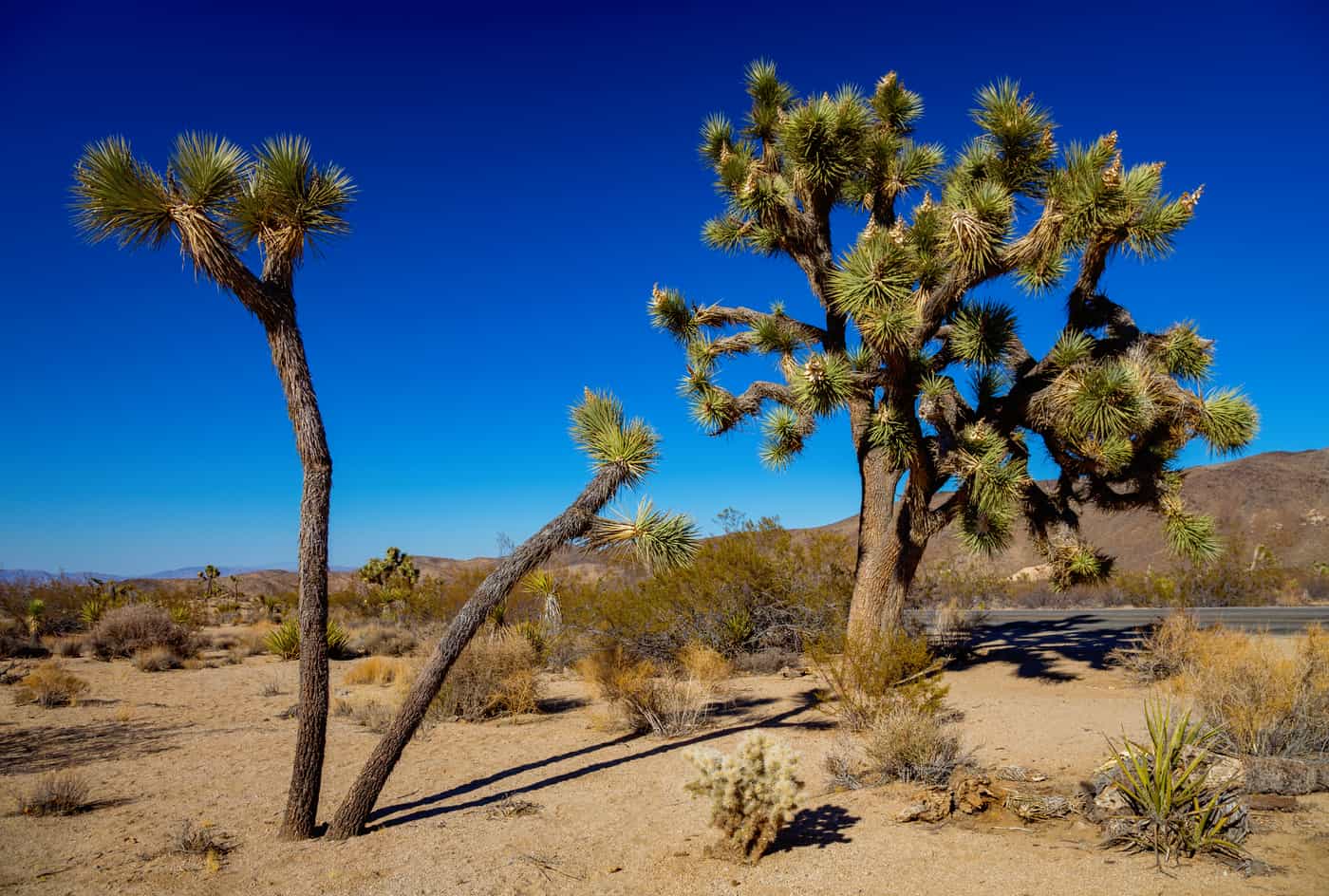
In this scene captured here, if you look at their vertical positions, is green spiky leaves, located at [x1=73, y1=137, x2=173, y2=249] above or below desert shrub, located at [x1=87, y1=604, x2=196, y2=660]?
above

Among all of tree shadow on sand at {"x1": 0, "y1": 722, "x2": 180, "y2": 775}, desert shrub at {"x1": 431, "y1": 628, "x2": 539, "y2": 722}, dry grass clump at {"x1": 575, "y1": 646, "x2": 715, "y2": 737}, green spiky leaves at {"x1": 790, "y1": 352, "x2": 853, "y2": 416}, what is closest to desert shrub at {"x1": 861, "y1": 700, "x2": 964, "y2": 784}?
dry grass clump at {"x1": 575, "y1": 646, "x2": 715, "y2": 737}

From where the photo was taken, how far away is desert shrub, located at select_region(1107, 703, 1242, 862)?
15.4 feet

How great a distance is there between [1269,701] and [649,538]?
5.41m

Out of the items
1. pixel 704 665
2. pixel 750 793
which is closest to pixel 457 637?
pixel 750 793

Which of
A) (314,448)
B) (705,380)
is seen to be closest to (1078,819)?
(314,448)

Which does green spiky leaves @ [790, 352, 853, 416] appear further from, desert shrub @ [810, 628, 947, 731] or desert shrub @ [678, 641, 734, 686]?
desert shrub @ [678, 641, 734, 686]

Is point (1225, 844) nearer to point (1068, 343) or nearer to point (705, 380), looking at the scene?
point (1068, 343)

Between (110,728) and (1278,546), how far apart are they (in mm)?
44617

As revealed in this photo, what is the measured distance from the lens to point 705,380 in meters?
11.2

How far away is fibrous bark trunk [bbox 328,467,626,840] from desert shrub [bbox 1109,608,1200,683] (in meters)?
7.91

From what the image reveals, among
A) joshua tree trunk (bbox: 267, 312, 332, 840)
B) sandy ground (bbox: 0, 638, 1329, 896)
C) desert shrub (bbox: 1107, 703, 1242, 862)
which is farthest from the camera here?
joshua tree trunk (bbox: 267, 312, 332, 840)

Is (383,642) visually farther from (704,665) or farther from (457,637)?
(457,637)

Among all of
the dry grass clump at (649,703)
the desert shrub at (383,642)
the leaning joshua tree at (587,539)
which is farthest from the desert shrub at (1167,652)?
the desert shrub at (383,642)

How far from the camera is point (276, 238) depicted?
605 centimetres
